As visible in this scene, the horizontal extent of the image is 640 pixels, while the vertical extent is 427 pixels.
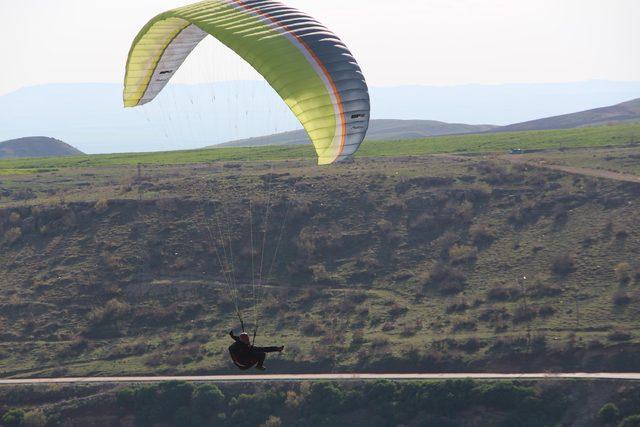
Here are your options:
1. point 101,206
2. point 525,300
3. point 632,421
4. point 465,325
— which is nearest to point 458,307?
point 465,325

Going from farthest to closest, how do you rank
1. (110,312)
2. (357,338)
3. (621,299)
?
(110,312)
(621,299)
(357,338)

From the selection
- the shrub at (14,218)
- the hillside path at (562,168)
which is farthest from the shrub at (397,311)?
the shrub at (14,218)

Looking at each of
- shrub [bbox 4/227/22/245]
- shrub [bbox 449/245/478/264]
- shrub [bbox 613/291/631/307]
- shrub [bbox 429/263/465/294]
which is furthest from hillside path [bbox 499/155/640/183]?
shrub [bbox 4/227/22/245]

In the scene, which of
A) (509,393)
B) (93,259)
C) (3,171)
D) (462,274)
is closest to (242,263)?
(93,259)

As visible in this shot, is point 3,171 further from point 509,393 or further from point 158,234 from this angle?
point 509,393

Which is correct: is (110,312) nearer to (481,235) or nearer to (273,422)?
(273,422)
